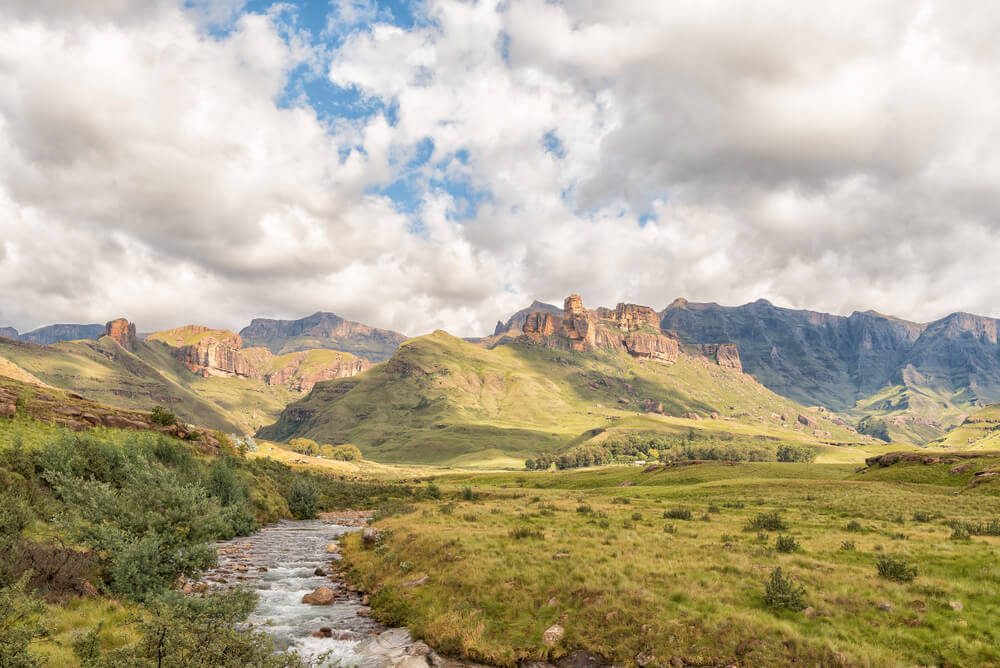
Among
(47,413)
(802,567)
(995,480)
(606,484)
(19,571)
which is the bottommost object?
(606,484)

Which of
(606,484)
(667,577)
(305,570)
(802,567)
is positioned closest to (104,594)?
(305,570)

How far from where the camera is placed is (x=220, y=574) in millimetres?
34844

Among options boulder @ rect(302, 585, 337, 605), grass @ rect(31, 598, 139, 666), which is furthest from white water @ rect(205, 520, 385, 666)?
grass @ rect(31, 598, 139, 666)

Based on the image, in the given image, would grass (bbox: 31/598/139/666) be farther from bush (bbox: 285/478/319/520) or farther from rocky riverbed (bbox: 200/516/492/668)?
bush (bbox: 285/478/319/520)

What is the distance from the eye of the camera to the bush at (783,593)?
65.6 ft

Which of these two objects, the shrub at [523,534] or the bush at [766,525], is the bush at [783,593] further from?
the bush at [766,525]

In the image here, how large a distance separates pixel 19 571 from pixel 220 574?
19133 mm

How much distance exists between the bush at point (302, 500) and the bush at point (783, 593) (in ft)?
268

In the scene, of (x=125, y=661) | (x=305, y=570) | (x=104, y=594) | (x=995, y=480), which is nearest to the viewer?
(x=125, y=661)

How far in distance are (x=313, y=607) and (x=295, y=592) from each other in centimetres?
444

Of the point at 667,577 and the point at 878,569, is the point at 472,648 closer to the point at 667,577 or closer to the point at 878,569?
the point at 667,577

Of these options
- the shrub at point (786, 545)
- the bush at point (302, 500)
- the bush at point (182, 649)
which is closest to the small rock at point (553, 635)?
the bush at point (182, 649)

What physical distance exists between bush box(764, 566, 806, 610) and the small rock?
9.51m

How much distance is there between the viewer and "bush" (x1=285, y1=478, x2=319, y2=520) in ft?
272
